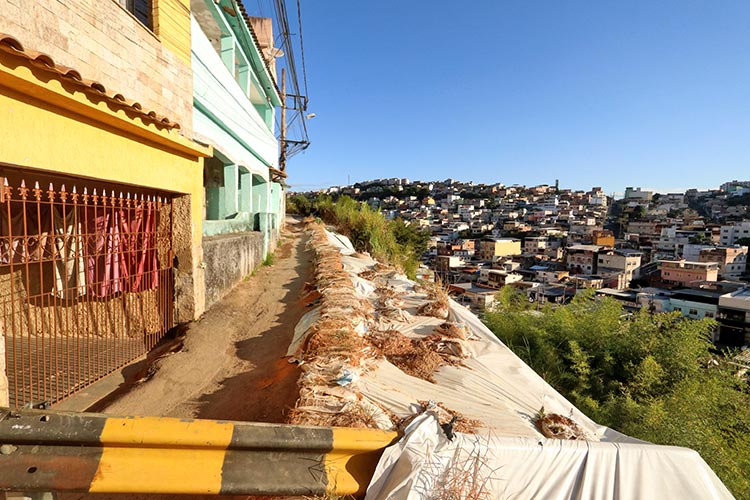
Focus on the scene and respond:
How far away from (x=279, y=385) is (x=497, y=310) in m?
7.00

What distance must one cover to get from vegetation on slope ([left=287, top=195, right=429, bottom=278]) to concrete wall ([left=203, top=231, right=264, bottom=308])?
4.46 m

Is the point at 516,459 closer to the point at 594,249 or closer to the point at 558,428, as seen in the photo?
the point at 558,428

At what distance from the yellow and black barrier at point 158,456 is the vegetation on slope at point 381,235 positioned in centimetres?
961

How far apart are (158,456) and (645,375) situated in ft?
21.8

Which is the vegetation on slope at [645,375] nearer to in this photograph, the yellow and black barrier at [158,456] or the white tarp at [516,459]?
the white tarp at [516,459]

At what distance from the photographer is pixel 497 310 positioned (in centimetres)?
924

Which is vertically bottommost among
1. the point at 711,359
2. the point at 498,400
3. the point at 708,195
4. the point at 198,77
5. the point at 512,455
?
the point at 711,359

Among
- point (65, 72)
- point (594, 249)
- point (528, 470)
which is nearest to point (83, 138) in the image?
point (65, 72)

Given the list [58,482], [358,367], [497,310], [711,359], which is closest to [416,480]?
[358,367]

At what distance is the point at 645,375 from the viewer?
5.66 m

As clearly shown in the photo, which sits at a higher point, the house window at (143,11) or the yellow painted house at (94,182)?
the house window at (143,11)

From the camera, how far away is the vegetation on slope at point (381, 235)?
13.1 m

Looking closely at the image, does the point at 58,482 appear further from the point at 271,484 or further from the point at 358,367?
the point at 358,367

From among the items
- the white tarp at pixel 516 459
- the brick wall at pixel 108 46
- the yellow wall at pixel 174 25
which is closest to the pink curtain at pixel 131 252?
the brick wall at pixel 108 46
